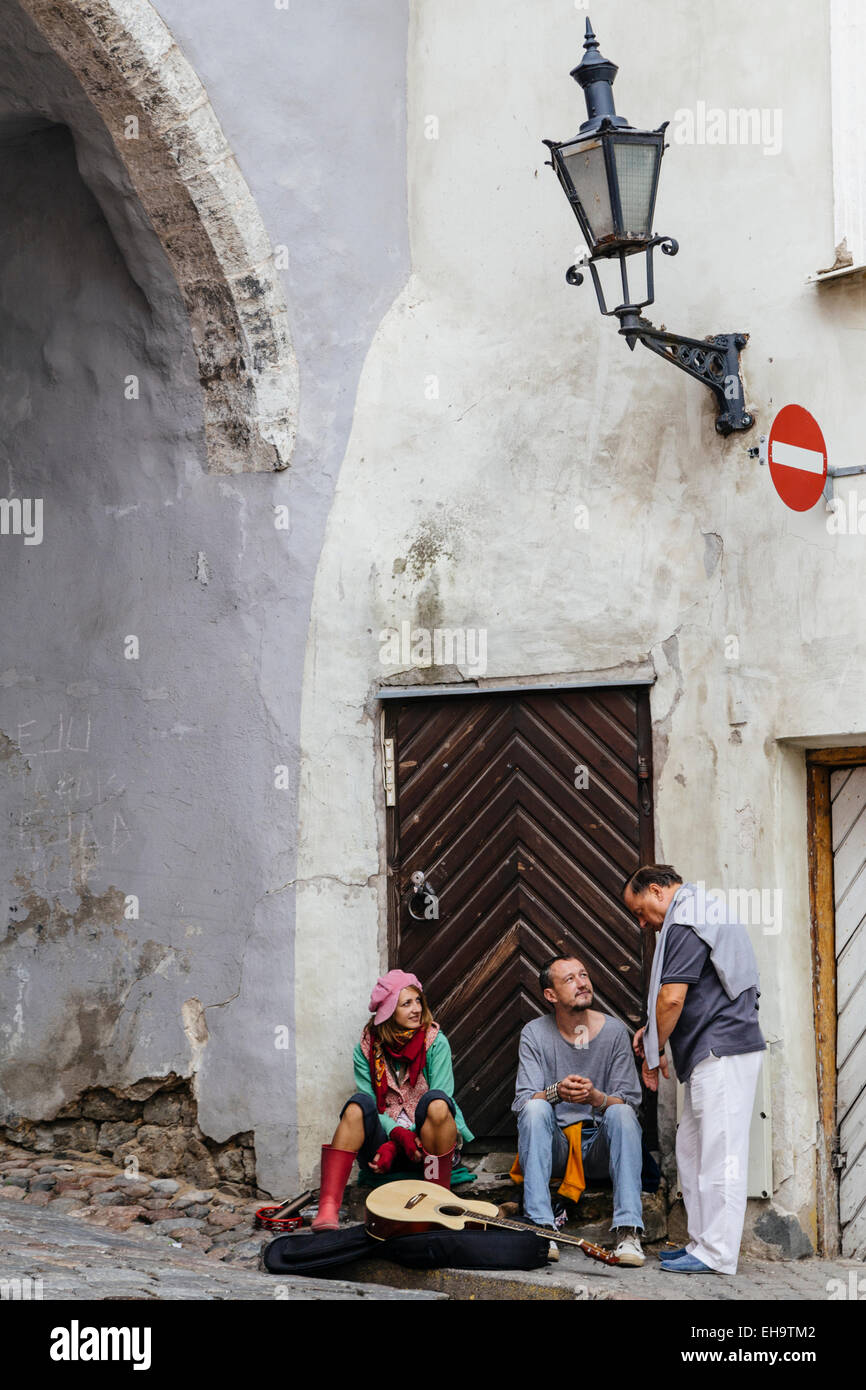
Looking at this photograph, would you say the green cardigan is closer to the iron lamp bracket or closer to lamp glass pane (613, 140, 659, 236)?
the iron lamp bracket

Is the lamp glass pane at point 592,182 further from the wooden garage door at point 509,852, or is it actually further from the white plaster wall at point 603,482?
the wooden garage door at point 509,852

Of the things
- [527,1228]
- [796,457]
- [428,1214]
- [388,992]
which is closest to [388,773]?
[388,992]

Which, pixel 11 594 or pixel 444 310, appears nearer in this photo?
pixel 444 310

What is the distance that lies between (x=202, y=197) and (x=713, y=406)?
7.54ft

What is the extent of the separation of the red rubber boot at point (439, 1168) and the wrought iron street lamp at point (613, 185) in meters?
3.11

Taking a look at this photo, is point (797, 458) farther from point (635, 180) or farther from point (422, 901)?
point (422, 901)

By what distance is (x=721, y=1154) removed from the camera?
5.68 meters

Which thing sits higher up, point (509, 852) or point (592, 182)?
point (592, 182)

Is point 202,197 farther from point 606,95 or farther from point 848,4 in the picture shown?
point 848,4

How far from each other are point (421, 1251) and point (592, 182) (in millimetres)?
3793

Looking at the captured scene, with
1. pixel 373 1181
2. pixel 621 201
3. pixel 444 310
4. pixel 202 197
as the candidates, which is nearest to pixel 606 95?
pixel 621 201

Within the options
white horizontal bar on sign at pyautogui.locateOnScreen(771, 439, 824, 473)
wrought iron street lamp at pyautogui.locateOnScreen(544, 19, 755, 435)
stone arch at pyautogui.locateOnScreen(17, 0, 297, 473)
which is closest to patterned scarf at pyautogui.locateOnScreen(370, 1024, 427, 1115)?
stone arch at pyautogui.locateOnScreen(17, 0, 297, 473)

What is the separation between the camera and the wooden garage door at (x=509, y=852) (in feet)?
21.4

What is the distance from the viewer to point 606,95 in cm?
592
